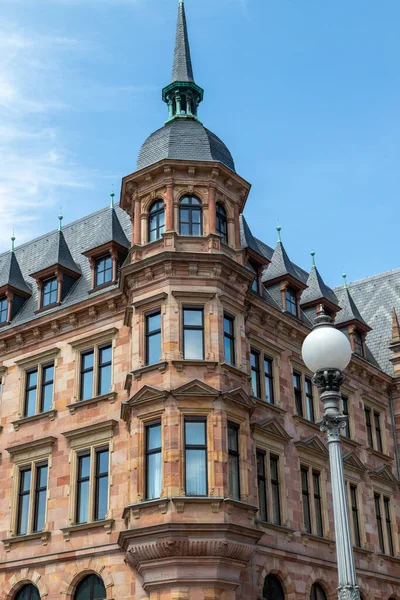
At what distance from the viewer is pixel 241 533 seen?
24.7 metres

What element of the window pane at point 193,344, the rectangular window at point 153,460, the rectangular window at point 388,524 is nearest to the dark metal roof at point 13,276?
the window pane at point 193,344

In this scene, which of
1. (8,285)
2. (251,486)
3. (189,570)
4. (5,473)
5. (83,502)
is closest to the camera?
(189,570)

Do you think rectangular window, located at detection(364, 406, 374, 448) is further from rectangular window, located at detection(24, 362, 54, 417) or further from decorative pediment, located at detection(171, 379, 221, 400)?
rectangular window, located at detection(24, 362, 54, 417)

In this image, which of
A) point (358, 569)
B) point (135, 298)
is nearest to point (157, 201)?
point (135, 298)

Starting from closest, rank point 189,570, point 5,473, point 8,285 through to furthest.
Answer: point 189,570, point 5,473, point 8,285

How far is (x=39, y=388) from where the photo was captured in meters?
31.5

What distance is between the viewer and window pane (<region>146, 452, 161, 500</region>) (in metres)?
25.2

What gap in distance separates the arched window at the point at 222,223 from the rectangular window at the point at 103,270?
5046 mm

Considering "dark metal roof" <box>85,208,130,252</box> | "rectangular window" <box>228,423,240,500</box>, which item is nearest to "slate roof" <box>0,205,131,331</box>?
"dark metal roof" <box>85,208,130,252</box>

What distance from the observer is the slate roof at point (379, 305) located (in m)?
42.4

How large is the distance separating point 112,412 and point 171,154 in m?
9.42

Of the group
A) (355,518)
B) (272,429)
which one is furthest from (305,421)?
(355,518)

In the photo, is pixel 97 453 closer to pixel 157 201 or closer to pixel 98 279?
pixel 98 279

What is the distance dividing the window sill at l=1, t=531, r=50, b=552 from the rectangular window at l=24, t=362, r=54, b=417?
4539mm
